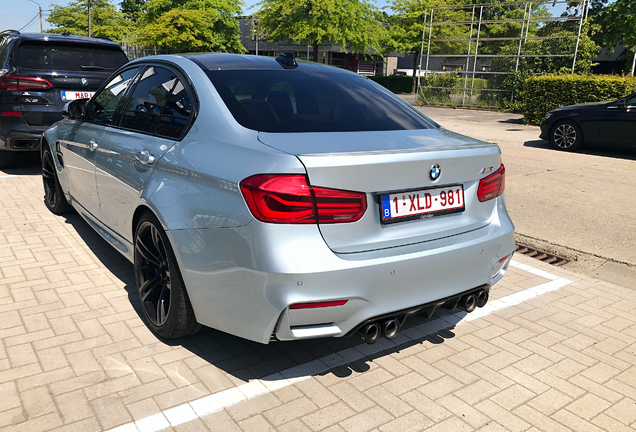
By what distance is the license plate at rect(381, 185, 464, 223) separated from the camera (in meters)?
2.59

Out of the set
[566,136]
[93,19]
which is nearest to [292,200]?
[566,136]

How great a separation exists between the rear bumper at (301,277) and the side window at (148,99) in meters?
1.03

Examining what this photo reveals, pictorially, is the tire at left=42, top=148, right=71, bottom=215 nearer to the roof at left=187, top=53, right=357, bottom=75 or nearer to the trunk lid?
the roof at left=187, top=53, right=357, bottom=75

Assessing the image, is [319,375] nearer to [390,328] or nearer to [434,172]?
[390,328]

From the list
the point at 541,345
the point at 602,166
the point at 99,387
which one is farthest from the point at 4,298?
the point at 602,166

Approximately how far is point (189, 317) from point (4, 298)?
1.68 metres

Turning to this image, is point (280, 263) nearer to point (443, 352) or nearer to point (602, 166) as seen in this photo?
point (443, 352)

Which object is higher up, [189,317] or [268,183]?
[268,183]

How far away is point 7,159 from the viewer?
8352mm

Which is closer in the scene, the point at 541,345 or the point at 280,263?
the point at 280,263

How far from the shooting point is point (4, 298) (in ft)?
12.5

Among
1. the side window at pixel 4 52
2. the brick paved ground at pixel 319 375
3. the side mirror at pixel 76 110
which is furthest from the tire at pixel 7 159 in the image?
the brick paved ground at pixel 319 375

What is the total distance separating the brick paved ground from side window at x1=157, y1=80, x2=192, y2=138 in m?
1.27

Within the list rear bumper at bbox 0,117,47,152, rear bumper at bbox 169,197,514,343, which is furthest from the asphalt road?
rear bumper at bbox 0,117,47,152
